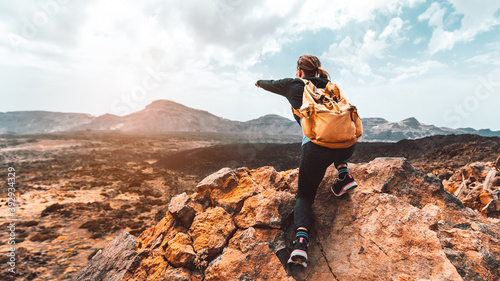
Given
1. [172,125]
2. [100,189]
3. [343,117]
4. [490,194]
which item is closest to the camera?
[343,117]

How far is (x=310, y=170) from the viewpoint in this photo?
257 centimetres

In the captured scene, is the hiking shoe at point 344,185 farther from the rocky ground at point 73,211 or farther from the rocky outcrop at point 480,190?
the rocky ground at point 73,211

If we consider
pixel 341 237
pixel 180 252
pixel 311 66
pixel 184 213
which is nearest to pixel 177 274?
pixel 180 252

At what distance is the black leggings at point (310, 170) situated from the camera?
2430 mm

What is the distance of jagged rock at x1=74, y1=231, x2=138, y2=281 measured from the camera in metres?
3.68

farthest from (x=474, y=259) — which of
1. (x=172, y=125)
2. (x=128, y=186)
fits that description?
(x=172, y=125)

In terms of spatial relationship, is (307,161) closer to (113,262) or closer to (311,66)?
(311,66)

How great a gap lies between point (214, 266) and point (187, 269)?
52 cm

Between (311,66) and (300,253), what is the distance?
2302mm

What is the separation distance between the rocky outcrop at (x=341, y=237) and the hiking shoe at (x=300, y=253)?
0.68 feet

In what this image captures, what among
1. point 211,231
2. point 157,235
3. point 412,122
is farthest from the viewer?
point 412,122

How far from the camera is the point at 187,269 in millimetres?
3080

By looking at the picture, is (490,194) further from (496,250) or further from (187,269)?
(187,269)

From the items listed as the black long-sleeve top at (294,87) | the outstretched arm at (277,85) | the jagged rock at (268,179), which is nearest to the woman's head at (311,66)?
the black long-sleeve top at (294,87)
